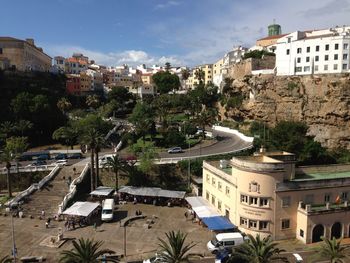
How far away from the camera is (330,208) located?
3809cm

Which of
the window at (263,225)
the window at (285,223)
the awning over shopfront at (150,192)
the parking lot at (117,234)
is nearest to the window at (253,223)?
the window at (263,225)

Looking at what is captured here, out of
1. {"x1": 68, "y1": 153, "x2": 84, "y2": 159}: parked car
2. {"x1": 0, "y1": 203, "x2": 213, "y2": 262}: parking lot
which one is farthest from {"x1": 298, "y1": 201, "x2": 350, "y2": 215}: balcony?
{"x1": 68, "y1": 153, "x2": 84, "y2": 159}: parked car

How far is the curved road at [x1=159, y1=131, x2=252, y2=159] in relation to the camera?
66256 millimetres

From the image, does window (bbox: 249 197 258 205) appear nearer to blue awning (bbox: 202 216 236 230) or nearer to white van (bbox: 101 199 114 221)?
blue awning (bbox: 202 216 236 230)

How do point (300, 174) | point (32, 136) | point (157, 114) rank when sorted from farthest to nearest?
point (157, 114) → point (32, 136) → point (300, 174)

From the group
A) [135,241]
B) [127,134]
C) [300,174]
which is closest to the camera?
[135,241]

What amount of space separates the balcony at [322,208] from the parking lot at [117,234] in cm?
1081

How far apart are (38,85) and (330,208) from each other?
9110 cm

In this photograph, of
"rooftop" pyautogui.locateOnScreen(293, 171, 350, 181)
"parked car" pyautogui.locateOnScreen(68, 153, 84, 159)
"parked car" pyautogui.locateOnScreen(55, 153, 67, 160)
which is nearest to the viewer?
"rooftop" pyautogui.locateOnScreen(293, 171, 350, 181)

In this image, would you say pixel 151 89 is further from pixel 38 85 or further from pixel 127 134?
pixel 127 134

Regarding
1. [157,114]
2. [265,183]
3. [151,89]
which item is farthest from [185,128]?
[151,89]

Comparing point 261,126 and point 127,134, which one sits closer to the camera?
point 127,134

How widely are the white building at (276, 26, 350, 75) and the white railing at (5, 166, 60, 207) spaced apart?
6265cm

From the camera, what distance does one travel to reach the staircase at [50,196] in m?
45.3
